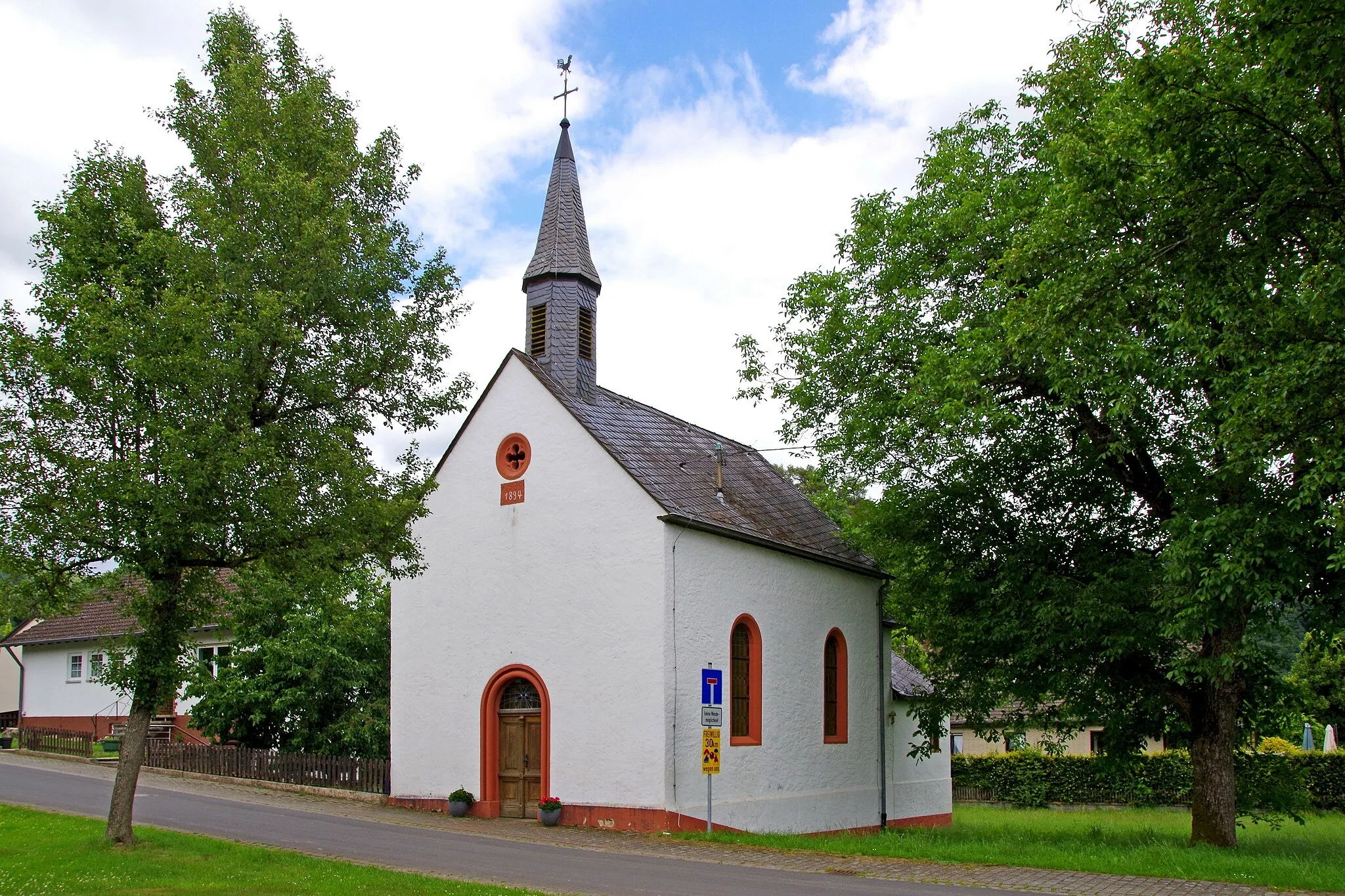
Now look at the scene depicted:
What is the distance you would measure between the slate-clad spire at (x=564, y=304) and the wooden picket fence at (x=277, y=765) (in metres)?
8.70

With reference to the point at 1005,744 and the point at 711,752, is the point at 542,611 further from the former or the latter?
the point at 1005,744

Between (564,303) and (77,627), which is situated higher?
(564,303)

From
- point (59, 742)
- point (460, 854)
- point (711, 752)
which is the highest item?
point (711, 752)

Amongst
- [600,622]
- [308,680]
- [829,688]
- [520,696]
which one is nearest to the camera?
[600,622]

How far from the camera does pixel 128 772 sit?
513 inches

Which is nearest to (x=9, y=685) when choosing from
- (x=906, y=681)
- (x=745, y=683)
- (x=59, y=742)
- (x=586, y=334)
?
(x=59, y=742)

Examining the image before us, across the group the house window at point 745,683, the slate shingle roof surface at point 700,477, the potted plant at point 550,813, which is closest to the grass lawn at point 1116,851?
the house window at point 745,683

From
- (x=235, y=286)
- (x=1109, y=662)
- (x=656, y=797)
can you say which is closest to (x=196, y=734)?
(x=656, y=797)

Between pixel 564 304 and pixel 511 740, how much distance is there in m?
8.71

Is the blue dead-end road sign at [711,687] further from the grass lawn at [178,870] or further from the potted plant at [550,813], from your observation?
the grass lawn at [178,870]

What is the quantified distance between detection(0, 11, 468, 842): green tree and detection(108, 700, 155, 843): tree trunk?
29 mm

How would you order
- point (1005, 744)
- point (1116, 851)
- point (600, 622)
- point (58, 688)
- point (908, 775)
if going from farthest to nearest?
point (1005, 744), point (58, 688), point (908, 775), point (600, 622), point (1116, 851)

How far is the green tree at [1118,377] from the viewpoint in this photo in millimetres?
10203

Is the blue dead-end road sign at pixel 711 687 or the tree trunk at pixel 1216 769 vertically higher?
the blue dead-end road sign at pixel 711 687
